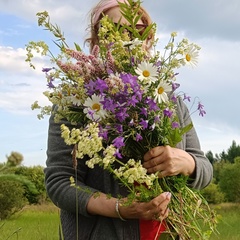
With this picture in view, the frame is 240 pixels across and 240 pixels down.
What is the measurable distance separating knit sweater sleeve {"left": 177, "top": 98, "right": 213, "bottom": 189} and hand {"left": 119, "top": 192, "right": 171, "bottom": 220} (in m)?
0.30

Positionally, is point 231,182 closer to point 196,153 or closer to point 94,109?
point 196,153

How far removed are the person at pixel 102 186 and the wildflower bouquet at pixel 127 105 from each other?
6 centimetres

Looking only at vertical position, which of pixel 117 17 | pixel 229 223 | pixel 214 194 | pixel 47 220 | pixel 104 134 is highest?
pixel 214 194

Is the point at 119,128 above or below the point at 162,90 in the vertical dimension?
below

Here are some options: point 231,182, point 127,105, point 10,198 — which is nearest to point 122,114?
point 127,105

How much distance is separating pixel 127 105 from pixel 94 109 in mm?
126

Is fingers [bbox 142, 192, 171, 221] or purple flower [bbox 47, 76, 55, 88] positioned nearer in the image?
fingers [bbox 142, 192, 171, 221]

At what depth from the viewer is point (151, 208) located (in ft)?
6.81

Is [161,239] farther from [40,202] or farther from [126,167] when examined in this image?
[40,202]

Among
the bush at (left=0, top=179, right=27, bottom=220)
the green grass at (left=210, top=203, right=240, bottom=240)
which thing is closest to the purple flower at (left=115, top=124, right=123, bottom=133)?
the green grass at (left=210, top=203, right=240, bottom=240)

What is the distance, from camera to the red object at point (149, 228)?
231cm

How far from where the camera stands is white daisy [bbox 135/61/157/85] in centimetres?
207

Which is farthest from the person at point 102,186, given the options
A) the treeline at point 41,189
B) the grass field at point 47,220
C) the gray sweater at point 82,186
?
the treeline at point 41,189

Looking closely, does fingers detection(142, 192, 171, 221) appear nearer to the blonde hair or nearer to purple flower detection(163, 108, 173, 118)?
purple flower detection(163, 108, 173, 118)
